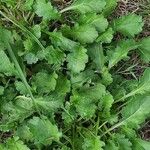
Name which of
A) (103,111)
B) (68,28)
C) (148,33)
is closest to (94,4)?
(68,28)

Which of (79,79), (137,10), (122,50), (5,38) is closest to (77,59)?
(79,79)

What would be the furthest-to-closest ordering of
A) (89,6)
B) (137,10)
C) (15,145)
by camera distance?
(137,10) → (89,6) → (15,145)

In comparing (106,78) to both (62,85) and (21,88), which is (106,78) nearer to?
(62,85)

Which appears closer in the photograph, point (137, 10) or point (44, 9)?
point (44, 9)

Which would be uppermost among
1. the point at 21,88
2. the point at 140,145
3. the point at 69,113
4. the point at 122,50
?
the point at 122,50

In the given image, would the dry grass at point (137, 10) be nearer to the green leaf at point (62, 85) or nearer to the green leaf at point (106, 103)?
the green leaf at point (106, 103)

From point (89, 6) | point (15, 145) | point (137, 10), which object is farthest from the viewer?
point (137, 10)

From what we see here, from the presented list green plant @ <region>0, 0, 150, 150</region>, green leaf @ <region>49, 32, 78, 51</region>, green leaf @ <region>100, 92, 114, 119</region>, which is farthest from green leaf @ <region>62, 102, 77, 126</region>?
green leaf @ <region>49, 32, 78, 51</region>

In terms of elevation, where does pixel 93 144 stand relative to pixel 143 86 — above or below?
below
